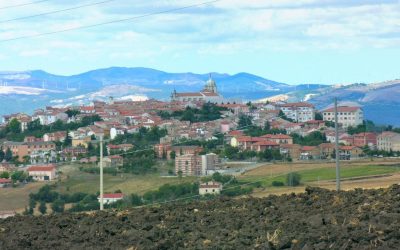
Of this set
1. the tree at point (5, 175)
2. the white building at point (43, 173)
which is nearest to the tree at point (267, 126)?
the tree at point (5, 175)

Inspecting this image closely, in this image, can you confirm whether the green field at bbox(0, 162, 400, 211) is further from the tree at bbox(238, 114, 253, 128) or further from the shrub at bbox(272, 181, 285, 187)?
the tree at bbox(238, 114, 253, 128)

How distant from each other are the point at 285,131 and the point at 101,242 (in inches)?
2941

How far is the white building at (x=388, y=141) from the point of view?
225ft

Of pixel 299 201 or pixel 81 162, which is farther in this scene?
pixel 81 162

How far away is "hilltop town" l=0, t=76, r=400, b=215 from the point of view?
61.1 metres

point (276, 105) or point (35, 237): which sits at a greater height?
point (276, 105)

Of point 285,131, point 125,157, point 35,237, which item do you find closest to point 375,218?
point 35,237

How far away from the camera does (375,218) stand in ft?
44.0

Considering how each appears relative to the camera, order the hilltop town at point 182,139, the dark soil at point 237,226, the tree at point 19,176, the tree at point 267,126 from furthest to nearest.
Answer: the tree at point 267,126, the hilltop town at point 182,139, the tree at point 19,176, the dark soil at point 237,226

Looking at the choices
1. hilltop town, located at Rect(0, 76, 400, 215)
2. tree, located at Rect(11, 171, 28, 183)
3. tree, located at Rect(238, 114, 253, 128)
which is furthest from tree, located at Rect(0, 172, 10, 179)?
tree, located at Rect(238, 114, 253, 128)

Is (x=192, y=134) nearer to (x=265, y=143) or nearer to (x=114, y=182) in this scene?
(x=265, y=143)

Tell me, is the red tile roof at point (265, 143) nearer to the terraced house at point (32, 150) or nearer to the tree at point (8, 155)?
the terraced house at point (32, 150)

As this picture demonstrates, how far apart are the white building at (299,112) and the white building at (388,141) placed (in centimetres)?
3498

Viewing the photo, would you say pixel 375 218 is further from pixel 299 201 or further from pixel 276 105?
pixel 276 105
